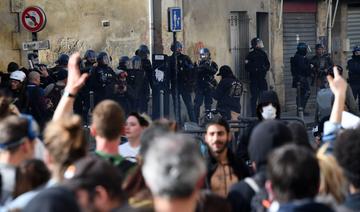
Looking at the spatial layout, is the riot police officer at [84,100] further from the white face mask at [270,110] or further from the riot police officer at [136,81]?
the white face mask at [270,110]

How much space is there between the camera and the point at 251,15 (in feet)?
83.5

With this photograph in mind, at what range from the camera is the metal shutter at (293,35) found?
27031 millimetres

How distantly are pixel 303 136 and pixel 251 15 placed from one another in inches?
774

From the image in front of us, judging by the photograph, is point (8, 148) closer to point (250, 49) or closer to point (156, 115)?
point (156, 115)

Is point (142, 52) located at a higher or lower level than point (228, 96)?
higher

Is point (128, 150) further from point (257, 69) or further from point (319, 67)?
point (319, 67)

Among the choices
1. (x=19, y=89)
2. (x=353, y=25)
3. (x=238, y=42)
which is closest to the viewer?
(x=19, y=89)

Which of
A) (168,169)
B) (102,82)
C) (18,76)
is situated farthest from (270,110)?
(102,82)

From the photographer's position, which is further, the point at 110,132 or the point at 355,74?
the point at 355,74

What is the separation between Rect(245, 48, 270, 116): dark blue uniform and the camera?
22.9m

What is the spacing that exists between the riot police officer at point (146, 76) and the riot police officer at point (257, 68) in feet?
11.8

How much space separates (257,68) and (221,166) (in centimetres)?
1643

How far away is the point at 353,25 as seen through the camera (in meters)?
29.3

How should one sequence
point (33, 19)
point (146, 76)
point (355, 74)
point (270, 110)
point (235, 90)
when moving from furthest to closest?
1. point (355, 74)
2. point (146, 76)
3. point (235, 90)
4. point (33, 19)
5. point (270, 110)
